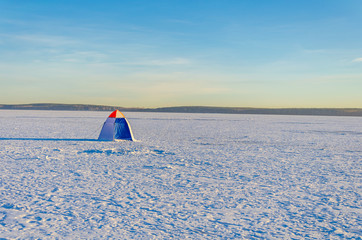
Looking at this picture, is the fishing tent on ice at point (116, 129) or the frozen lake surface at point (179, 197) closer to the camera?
the frozen lake surface at point (179, 197)

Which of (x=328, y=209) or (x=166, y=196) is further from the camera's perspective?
(x=166, y=196)

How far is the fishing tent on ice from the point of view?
44.5ft

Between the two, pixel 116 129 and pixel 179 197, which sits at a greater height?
pixel 116 129

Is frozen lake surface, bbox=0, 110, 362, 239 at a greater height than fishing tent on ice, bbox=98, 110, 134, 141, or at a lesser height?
lesser

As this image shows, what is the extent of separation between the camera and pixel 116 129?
13875 mm

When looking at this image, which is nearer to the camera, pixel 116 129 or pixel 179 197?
pixel 179 197

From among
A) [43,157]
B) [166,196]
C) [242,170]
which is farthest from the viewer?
[43,157]

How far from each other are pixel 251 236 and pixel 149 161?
5.25 metres

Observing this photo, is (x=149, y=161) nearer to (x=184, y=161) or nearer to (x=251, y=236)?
(x=184, y=161)

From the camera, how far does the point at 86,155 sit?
30.9 ft

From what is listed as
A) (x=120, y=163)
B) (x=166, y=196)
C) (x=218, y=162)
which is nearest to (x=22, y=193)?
(x=166, y=196)

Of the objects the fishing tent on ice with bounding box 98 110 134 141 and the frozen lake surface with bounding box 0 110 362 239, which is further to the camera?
the fishing tent on ice with bounding box 98 110 134 141

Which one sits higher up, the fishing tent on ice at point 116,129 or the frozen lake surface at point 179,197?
the fishing tent on ice at point 116,129

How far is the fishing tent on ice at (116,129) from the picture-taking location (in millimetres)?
13555
